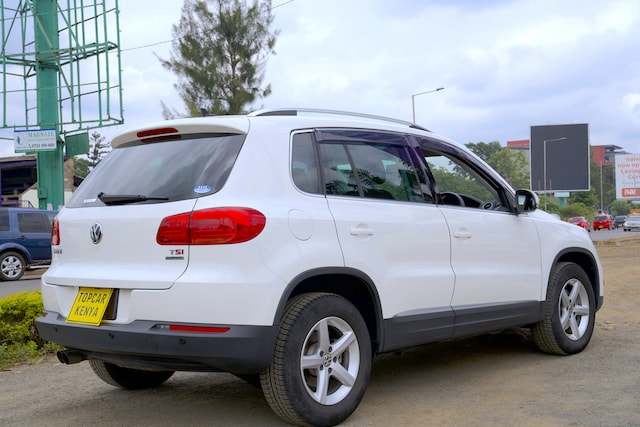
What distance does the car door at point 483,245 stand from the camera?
5.14 metres

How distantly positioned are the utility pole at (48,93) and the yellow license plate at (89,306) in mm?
21870

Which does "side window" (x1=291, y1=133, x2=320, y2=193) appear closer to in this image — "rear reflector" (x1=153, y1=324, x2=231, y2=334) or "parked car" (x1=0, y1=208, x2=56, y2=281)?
"rear reflector" (x1=153, y1=324, x2=231, y2=334)

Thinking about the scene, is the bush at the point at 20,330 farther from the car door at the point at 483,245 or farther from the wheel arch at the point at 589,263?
the wheel arch at the point at 589,263

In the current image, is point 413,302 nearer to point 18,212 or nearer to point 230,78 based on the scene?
point 18,212

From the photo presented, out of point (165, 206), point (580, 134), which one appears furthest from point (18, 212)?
point (580, 134)

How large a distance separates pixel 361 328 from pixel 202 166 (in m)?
1.35

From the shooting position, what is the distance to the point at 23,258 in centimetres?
1712

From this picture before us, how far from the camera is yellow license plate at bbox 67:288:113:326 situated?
4.03 meters

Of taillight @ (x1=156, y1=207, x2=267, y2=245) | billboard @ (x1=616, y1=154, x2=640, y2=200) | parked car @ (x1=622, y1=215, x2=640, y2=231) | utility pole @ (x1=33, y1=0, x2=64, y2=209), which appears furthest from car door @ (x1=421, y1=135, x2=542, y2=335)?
billboard @ (x1=616, y1=154, x2=640, y2=200)

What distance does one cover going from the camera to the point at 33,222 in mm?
17422

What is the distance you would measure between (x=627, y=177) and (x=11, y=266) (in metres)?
59.9

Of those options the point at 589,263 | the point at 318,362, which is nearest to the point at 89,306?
the point at 318,362

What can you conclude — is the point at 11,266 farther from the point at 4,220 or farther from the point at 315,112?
the point at 315,112

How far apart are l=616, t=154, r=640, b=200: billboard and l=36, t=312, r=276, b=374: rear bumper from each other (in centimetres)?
6568
